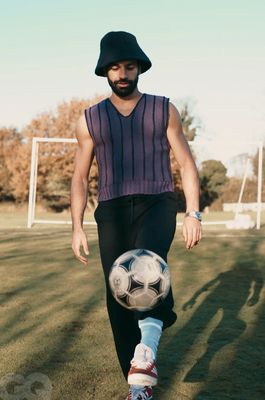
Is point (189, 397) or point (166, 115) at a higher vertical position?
point (166, 115)

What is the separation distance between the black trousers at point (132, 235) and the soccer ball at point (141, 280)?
134mm

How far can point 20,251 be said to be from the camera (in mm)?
13953

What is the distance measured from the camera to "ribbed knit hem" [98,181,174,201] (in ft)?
12.1

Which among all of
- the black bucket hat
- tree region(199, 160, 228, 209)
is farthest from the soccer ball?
tree region(199, 160, 228, 209)

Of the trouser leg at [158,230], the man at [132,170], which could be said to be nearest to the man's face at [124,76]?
the man at [132,170]

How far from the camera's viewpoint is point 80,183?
402 cm

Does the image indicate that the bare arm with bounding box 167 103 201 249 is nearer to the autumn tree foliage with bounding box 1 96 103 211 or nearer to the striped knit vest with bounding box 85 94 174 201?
the striped knit vest with bounding box 85 94 174 201

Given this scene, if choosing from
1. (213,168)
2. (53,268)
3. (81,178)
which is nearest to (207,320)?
(81,178)

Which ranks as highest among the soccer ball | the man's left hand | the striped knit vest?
the striped knit vest

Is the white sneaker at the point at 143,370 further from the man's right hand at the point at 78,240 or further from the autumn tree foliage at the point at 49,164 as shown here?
the autumn tree foliage at the point at 49,164

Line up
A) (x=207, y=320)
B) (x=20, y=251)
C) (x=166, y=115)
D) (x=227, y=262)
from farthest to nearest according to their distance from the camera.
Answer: (x=20, y=251) < (x=227, y=262) < (x=207, y=320) < (x=166, y=115)

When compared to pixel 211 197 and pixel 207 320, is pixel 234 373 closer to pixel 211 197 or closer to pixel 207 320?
pixel 207 320

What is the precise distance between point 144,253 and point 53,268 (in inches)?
306

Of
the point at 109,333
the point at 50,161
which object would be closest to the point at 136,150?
the point at 109,333
